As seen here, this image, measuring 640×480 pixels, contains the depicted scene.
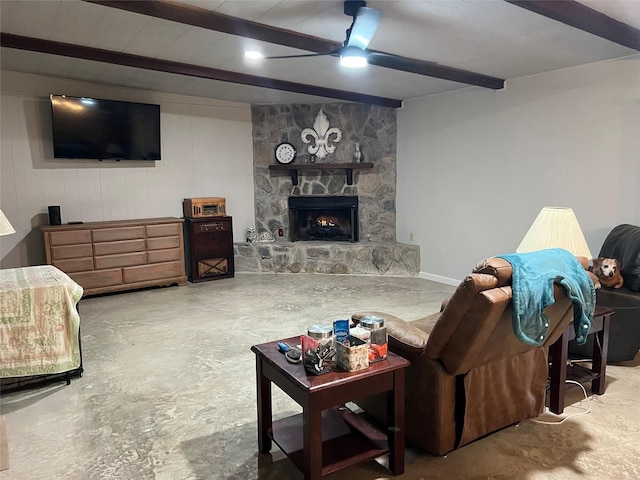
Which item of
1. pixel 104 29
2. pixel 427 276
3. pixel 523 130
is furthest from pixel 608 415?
pixel 104 29

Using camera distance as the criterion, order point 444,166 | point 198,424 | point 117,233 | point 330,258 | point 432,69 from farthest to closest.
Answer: point 330,258 → point 444,166 → point 117,233 → point 432,69 → point 198,424

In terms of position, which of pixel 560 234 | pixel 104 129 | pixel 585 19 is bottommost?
pixel 560 234

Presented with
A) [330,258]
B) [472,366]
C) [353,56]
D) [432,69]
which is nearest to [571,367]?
[472,366]

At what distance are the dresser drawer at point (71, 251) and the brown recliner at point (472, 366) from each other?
387 cm

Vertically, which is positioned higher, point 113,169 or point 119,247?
point 113,169

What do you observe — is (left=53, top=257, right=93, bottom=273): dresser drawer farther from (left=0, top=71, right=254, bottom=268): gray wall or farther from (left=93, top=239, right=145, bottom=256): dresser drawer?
(left=0, top=71, right=254, bottom=268): gray wall

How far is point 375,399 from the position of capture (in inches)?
96.1

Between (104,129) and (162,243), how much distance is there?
4.89ft

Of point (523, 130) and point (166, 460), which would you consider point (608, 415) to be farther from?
point (523, 130)

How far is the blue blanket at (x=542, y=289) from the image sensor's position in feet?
6.43

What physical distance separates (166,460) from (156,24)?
116 inches

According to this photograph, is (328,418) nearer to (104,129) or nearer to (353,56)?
(353,56)

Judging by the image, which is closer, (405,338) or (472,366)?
(472,366)

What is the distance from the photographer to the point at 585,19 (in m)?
2.90
